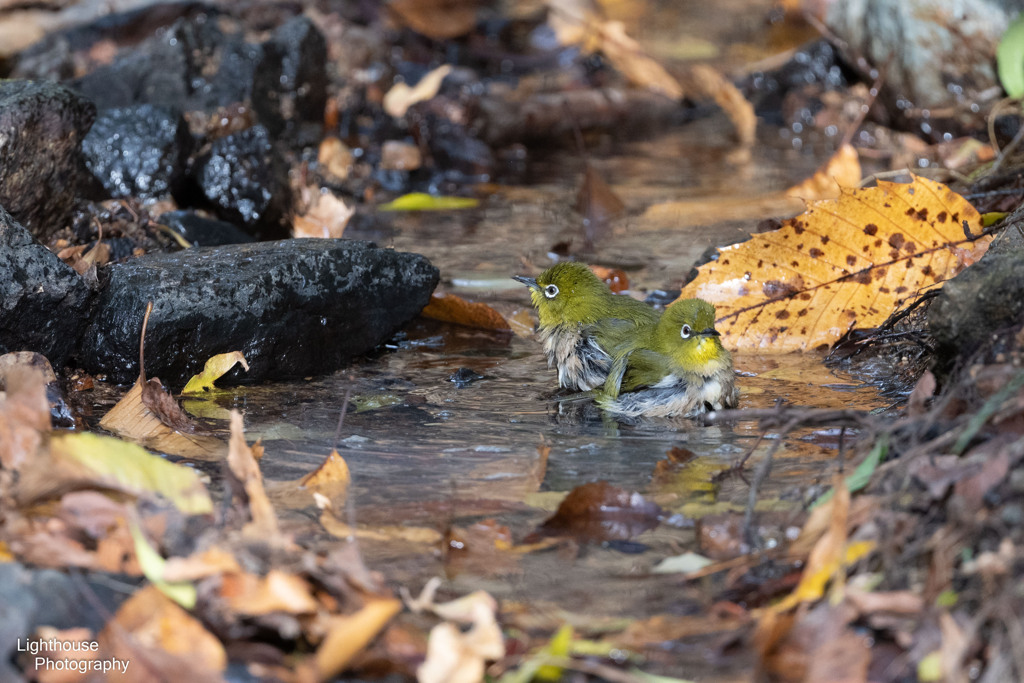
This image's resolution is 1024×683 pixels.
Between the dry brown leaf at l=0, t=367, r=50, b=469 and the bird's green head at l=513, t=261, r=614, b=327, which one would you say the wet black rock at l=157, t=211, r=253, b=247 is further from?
the dry brown leaf at l=0, t=367, r=50, b=469

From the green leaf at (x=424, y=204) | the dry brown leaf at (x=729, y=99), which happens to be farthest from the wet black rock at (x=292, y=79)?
the dry brown leaf at (x=729, y=99)

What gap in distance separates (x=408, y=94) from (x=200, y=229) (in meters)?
3.57

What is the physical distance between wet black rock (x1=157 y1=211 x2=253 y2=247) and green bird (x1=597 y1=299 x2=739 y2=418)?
252 centimetres

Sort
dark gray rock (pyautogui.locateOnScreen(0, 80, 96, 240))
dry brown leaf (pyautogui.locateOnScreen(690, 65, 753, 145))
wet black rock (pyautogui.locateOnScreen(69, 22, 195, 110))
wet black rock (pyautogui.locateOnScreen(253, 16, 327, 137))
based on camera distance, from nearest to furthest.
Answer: dark gray rock (pyautogui.locateOnScreen(0, 80, 96, 240))
wet black rock (pyautogui.locateOnScreen(69, 22, 195, 110))
wet black rock (pyautogui.locateOnScreen(253, 16, 327, 137))
dry brown leaf (pyautogui.locateOnScreen(690, 65, 753, 145))

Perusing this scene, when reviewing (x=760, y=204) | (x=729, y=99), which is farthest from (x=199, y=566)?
(x=729, y=99)

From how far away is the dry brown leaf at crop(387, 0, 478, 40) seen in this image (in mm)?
10484

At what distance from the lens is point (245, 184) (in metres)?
6.59

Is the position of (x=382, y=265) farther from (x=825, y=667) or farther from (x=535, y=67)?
(x=535, y=67)

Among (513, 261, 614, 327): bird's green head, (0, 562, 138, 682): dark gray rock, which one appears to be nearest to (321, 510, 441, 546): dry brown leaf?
(0, 562, 138, 682): dark gray rock

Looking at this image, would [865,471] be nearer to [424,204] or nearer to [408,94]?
[424,204]

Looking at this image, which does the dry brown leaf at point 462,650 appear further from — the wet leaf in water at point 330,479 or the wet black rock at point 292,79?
the wet black rock at point 292,79

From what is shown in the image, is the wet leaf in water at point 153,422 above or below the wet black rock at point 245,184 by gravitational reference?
above

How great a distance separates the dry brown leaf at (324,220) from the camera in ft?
20.9

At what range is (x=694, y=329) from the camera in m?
3.94
